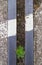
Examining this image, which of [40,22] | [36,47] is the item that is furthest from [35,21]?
[36,47]

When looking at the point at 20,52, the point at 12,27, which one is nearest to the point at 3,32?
the point at 12,27

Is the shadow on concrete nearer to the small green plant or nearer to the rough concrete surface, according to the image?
the small green plant

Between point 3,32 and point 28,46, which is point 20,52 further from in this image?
point 3,32

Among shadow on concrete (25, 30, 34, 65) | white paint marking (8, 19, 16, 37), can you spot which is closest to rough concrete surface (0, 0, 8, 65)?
white paint marking (8, 19, 16, 37)

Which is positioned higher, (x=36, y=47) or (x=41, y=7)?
(x=41, y=7)

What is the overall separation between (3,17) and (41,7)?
0.36m

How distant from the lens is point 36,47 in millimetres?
2781

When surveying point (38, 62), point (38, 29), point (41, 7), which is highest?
point (41, 7)

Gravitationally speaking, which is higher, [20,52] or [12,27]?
[12,27]

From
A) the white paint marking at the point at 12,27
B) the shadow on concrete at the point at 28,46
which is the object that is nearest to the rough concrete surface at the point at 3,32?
the white paint marking at the point at 12,27

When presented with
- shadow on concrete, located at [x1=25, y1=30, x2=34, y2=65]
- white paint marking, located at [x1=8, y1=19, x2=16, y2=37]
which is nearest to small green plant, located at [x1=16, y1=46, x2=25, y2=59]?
shadow on concrete, located at [x1=25, y1=30, x2=34, y2=65]

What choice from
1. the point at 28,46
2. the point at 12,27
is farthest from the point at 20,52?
the point at 12,27

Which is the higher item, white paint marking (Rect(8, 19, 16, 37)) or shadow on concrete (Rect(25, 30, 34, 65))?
white paint marking (Rect(8, 19, 16, 37))

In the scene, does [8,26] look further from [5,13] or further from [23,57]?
[23,57]
